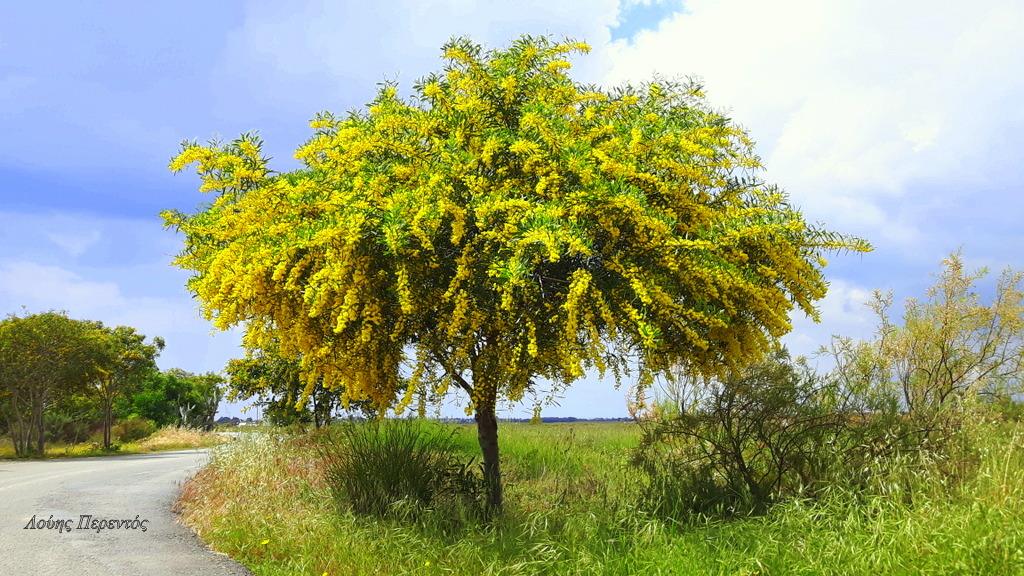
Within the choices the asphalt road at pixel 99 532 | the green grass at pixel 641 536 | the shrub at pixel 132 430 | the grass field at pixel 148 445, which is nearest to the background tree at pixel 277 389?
the asphalt road at pixel 99 532

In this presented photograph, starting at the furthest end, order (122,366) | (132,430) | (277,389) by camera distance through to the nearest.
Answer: (132,430) < (122,366) < (277,389)

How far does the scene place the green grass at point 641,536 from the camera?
705cm

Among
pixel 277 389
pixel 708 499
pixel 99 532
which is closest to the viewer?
pixel 708 499

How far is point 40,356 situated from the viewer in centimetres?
3200

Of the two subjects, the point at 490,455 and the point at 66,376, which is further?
the point at 66,376

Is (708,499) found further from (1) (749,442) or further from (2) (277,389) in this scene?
(2) (277,389)

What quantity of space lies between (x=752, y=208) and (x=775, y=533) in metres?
3.68

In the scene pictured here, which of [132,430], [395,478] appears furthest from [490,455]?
[132,430]

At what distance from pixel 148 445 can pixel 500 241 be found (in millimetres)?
35886

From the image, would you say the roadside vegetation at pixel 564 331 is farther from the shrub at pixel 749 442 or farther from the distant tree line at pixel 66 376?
the distant tree line at pixel 66 376

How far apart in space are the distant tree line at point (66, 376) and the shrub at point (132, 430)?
0.12 metres

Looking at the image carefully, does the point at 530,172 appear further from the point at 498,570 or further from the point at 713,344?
the point at 498,570

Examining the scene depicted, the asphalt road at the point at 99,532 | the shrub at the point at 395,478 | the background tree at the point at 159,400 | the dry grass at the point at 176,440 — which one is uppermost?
the background tree at the point at 159,400

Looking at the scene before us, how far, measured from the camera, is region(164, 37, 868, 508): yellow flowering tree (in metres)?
8.23
